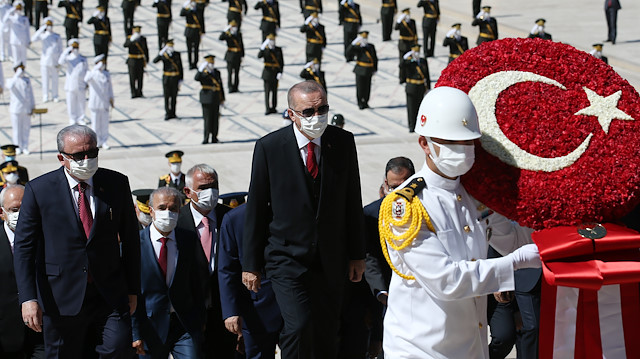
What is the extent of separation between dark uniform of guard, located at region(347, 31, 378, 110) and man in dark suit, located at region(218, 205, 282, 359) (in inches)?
582

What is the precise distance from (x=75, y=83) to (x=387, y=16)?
904cm

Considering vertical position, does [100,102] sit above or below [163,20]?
below

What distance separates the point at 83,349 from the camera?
5.41m

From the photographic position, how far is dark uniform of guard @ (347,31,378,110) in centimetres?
2025

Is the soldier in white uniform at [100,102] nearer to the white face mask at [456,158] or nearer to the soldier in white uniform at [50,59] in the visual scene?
the soldier in white uniform at [50,59]

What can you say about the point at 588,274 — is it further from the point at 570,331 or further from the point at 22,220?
the point at 22,220

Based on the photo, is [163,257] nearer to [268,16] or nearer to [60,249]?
[60,249]

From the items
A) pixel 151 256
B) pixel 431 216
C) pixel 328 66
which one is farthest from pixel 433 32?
pixel 431 216

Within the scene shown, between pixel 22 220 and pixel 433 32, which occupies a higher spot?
pixel 433 32

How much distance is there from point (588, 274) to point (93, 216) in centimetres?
258

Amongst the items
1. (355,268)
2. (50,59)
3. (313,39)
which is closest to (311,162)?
(355,268)

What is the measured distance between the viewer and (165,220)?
6.01 meters

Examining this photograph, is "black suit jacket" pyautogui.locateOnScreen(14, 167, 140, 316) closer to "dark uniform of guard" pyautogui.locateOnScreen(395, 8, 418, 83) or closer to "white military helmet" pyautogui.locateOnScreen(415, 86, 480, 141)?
"white military helmet" pyautogui.locateOnScreen(415, 86, 480, 141)

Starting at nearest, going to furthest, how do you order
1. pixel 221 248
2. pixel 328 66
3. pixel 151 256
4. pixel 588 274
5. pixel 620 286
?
pixel 588 274
pixel 620 286
pixel 221 248
pixel 151 256
pixel 328 66
